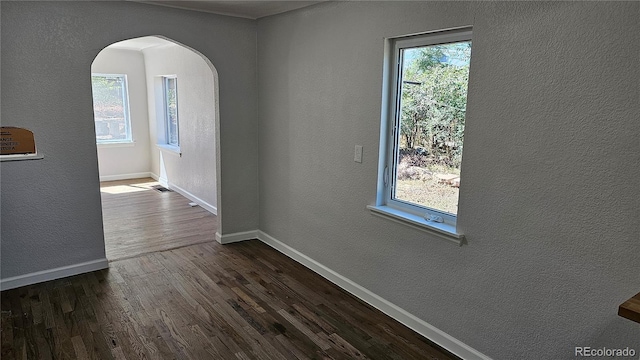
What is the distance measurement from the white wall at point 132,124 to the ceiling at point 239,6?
398 centimetres

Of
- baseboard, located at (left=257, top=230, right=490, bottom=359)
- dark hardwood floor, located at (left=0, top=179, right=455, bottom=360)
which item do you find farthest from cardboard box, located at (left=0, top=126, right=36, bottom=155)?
baseboard, located at (left=257, top=230, right=490, bottom=359)

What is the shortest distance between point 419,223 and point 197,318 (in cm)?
166

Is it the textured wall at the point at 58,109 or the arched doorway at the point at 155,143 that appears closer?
the textured wall at the point at 58,109

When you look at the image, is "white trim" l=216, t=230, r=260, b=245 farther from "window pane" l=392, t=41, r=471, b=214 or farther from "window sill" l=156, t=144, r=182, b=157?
"window sill" l=156, t=144, r=182, b=157

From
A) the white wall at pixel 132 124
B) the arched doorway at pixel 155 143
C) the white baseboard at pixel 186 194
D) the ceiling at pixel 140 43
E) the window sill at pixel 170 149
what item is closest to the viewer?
the arched doorway at pixel 155 143

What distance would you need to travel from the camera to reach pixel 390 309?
9.86ft

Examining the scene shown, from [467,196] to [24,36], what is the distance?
329cm

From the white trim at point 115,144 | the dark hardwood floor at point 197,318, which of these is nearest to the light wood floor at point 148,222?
the dark hardwood floor at point 197,318

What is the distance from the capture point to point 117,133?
7.40 meters

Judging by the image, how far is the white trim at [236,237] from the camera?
14.4 feet

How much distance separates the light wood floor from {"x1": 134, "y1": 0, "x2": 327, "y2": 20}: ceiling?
2.29 m

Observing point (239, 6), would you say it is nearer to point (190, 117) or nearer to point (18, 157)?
point (18, 157)

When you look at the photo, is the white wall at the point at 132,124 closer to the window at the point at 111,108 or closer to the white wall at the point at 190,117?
the window at the point at 111,108

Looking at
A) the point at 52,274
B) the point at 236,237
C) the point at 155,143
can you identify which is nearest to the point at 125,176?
the point at 155,143
